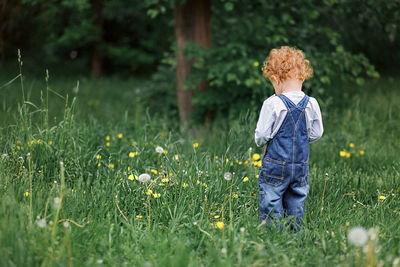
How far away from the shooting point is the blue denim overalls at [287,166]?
8.22 feet

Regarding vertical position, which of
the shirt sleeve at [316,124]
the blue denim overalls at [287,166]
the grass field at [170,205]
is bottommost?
the grass field at [170,205]

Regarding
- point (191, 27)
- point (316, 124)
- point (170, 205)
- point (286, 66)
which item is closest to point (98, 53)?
point (191, 27)

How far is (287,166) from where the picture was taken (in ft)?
8.27

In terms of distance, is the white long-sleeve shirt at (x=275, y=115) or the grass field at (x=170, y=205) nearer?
the grass field at (x=170, y=205)

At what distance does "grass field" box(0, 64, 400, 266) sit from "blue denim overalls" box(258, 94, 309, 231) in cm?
18

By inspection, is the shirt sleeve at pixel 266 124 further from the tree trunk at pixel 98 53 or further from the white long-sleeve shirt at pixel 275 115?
the tree trunk at pixel 98 53

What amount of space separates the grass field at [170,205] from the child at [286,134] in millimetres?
203

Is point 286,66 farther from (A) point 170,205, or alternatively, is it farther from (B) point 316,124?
(A) point 170,205

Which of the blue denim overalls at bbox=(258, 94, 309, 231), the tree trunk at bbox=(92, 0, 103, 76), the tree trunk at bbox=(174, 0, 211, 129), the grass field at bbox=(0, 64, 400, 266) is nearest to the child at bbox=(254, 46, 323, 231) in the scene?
the blue denim overalls at bbox=(258, 94, 309, 231)

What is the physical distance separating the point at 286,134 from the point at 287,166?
0.69 ft

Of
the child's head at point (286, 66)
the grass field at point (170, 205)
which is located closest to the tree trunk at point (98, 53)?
the grass field at point (170, 205)

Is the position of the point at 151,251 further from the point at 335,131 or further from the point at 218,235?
the point at 335,131

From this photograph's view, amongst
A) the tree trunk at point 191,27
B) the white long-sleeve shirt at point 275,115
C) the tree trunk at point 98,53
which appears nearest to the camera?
the white long-sleeve shirt at point 275,115

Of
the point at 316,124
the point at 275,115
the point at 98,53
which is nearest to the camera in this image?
the point at 275,115
